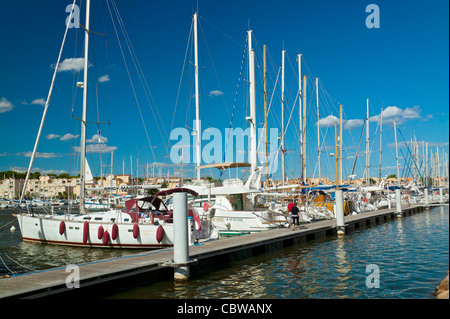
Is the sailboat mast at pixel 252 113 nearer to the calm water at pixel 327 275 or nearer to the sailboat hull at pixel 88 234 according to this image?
the sailboat hull at pixel 88 234

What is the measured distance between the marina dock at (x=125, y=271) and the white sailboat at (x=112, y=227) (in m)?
3.03

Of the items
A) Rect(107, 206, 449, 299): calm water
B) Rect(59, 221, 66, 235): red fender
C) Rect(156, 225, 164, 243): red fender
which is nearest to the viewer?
Rect(107, 206, 449, 299): calm water

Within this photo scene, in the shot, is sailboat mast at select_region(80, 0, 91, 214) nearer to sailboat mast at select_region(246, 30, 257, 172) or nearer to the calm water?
sailboat mast at select_region(246, 30, 257, 172)

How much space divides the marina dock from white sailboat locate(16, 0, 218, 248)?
9.95ft

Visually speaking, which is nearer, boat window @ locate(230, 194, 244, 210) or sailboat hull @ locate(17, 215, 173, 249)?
sailboat hull @ locate(17, 215, 173, 249)

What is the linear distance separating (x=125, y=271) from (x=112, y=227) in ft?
30.2

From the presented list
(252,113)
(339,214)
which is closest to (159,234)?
(339,214)

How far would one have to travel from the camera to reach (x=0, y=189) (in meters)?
156

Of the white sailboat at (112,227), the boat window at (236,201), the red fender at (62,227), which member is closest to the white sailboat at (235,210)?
the boat window at (236,201)

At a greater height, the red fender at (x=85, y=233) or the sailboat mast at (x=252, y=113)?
the sailboat mast at (x=252, y=113)

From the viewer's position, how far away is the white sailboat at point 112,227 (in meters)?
19.7

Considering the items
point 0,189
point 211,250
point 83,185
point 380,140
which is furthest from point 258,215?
point 0,189

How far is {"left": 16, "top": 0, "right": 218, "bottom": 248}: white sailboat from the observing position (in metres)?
19.7

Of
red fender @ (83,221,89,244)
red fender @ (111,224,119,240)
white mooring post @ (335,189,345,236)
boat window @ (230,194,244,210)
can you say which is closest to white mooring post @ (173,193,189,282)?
red fender @ (111,224,119,240)
